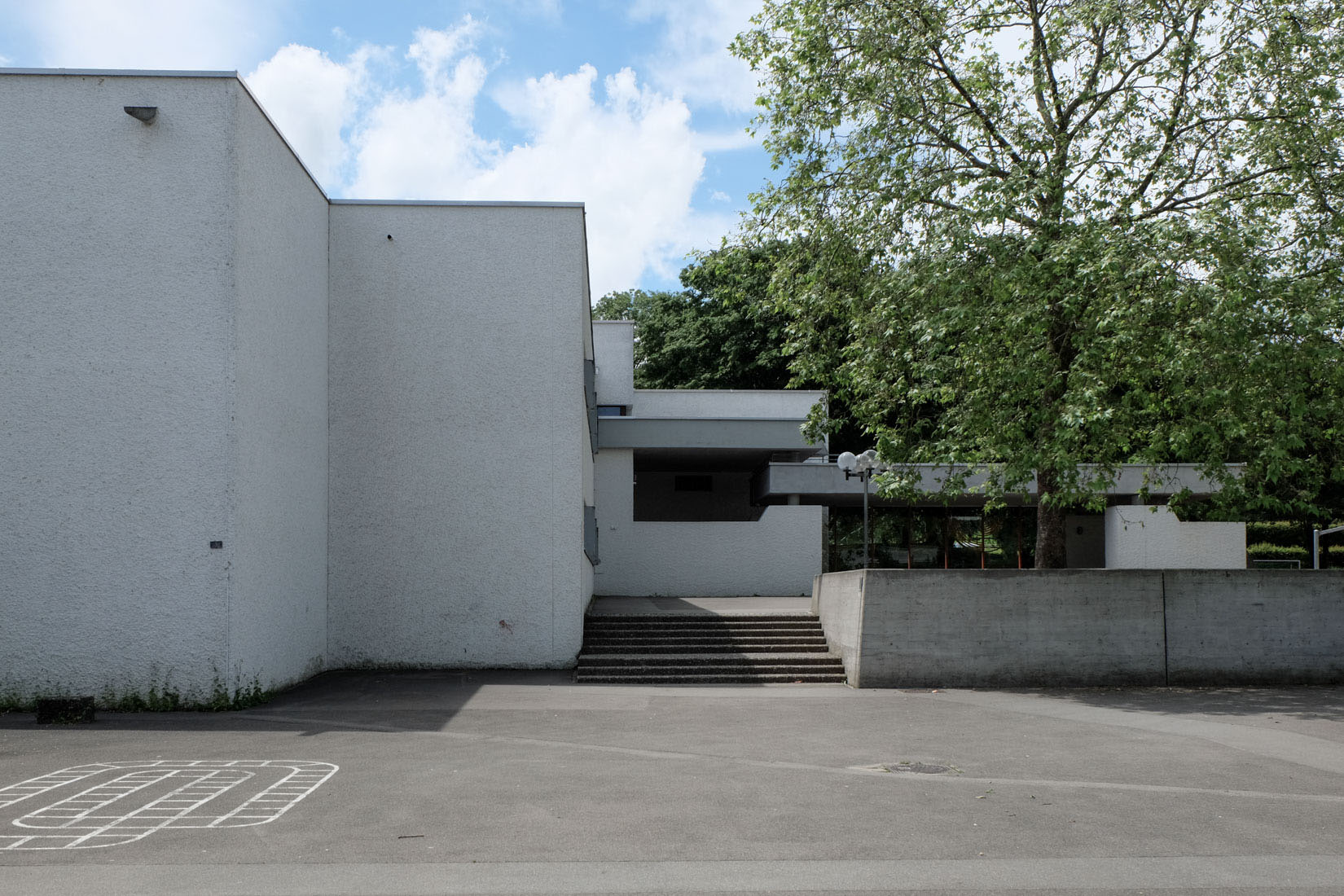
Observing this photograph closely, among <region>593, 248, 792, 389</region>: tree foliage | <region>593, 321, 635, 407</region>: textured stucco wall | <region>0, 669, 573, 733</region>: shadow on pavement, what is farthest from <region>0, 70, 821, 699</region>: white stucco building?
<region>593, 248, 792, 389</region>: tree foliage

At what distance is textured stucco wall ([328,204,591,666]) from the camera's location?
15.9 meters

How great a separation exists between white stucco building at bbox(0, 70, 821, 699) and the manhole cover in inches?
302

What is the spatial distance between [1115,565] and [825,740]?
66.1 feet

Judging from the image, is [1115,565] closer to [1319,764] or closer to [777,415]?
[777,415]

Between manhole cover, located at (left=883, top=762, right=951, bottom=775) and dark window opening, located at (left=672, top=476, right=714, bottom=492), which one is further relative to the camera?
dark window opening, located at (left=672, top=476, right=714, bottom=492)

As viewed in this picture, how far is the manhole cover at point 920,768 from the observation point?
27.6ft

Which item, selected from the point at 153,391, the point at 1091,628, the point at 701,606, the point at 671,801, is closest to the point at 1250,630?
the point at 1091,628

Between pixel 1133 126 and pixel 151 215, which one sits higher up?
pixel 1133 126

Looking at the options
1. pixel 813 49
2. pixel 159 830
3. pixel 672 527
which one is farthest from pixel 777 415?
pixel 159 830

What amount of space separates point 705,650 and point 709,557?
30.0 ft

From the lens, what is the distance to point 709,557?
25.6 meters

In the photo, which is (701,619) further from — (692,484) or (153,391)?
(692,484)

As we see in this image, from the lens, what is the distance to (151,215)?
12.0 m

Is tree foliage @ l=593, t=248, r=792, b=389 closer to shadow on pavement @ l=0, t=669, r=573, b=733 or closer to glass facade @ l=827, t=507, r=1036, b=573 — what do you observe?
glass facade @ l=827, t=507, r=1036, b=573
